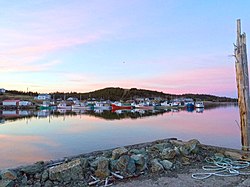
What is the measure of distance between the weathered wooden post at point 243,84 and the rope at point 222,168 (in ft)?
2.84

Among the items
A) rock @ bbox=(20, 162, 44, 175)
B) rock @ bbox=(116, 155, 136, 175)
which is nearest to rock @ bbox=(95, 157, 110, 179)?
rock @ bbox=(116, 155, 136, 175)

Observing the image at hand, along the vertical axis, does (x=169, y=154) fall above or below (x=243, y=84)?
below

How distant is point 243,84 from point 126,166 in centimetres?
365

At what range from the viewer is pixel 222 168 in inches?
233

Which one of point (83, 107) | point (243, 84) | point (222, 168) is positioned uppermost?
point (243, 84)

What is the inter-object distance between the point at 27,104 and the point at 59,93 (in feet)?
174

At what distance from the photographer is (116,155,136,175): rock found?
5.63 m

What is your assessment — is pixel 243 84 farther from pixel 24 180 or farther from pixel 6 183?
pixel 6 183

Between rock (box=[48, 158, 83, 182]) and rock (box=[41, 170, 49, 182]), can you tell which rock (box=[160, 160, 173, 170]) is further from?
rock (box=[41, 170, 49, 182])

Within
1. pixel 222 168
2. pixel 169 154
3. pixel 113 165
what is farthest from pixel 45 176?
pixel 222 168

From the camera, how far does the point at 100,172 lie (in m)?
5.52

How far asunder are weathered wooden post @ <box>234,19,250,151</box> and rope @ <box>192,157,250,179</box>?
87cm

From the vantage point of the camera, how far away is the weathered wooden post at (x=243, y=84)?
6902 millimetres

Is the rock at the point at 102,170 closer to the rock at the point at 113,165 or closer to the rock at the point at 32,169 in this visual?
the rock at the point at 113,165
